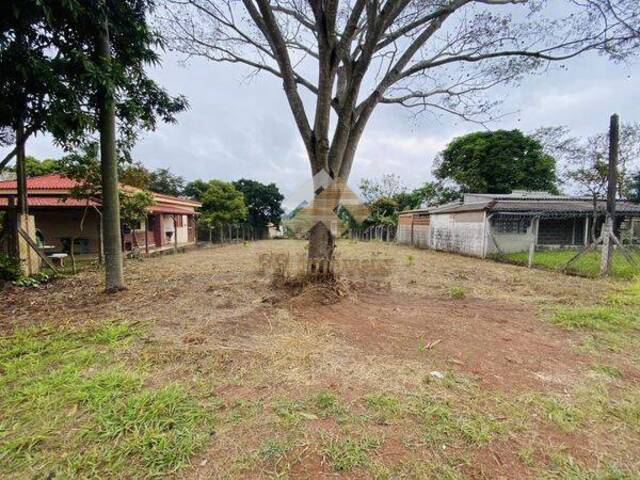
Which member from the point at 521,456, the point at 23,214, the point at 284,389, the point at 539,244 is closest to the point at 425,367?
the point at 521,456

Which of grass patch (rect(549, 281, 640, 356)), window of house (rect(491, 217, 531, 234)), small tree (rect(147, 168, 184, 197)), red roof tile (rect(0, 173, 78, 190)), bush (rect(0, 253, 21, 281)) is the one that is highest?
small tree (rect(147, 168, 184, 197))

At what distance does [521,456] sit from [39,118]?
249 inches

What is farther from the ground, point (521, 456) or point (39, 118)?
point (39, 118)

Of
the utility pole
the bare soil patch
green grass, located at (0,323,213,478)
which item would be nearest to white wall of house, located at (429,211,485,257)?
the utility pole

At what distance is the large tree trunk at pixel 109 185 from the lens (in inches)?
179

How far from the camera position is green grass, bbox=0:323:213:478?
4.81 ft

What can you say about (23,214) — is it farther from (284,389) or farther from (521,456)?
(521,456)

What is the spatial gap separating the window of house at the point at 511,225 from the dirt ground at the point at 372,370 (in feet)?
27.8

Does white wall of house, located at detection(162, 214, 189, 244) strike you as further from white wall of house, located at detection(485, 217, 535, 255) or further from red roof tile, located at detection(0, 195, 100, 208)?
white wall of house, located at detection(485, 217, 535, 255)

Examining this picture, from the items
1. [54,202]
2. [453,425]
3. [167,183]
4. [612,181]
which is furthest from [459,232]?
[167,183]

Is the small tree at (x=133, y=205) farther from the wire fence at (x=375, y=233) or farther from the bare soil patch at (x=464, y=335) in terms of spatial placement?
the wire fence at (x=375, y=233)

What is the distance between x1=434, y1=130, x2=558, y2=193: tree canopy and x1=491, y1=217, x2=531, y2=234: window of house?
36.8 ft

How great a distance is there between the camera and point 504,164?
2238 cm

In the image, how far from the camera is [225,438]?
1.65 metres
